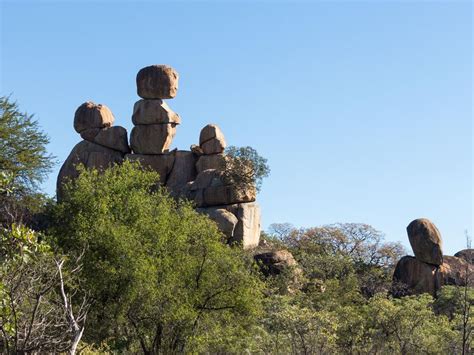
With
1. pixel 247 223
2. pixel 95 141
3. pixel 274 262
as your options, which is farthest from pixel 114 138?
pixel 274 262

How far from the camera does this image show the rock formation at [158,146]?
5347 cm

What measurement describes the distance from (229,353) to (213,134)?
29.4 metres

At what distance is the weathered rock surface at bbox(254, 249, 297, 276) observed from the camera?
156ft

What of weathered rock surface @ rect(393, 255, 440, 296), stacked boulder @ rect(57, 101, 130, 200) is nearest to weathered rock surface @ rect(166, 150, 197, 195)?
stacked boulder @ rect(57, 101, 130, 200)

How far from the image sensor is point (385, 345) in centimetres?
2992

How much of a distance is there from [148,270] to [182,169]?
32.4m

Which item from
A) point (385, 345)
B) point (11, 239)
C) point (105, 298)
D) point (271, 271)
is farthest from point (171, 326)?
point (271, 271)

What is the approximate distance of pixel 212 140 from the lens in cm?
5628

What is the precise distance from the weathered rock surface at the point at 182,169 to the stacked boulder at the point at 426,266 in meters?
17.3

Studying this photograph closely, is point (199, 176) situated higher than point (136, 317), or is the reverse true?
point (199, 176)

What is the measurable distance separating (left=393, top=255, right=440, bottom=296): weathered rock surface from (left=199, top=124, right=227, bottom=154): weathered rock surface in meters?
16.5

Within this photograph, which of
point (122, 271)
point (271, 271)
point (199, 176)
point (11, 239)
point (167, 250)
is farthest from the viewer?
point (199, 176)

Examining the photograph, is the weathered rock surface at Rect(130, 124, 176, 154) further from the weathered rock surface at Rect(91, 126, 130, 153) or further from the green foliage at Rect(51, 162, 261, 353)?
the green foliage at Rect(51, 162, 261, 353)

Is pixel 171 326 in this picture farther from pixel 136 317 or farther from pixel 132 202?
pixel 132 202
